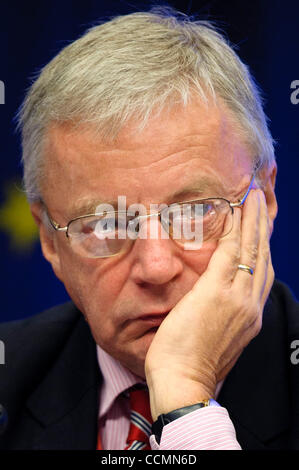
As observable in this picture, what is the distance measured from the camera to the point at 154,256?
5.95ft

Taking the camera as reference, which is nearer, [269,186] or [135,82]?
[135,82]

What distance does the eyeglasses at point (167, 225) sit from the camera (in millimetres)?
1904

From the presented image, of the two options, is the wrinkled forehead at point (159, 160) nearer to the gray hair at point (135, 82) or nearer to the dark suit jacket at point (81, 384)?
the gray hair at point (135, 82)

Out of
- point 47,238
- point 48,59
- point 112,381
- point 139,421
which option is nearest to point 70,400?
point 112,381

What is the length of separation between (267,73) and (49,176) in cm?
147

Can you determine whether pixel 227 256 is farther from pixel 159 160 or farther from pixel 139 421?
pixel 139 421

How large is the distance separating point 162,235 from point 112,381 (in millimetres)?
673

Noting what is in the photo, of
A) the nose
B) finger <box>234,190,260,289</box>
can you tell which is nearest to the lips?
the nose

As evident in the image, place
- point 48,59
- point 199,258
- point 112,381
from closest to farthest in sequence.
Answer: point 199,258 → point 112,381 → point 48,59

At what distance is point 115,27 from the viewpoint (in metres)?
2.19

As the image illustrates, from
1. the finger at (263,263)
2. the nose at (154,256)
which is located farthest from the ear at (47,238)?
the finger at (263,263)

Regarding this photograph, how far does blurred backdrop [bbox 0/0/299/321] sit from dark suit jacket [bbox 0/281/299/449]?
33.7 inches

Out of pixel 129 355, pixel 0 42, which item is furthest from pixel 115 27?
pixel 0 42

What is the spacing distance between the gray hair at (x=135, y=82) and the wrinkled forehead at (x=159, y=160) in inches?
1.8
